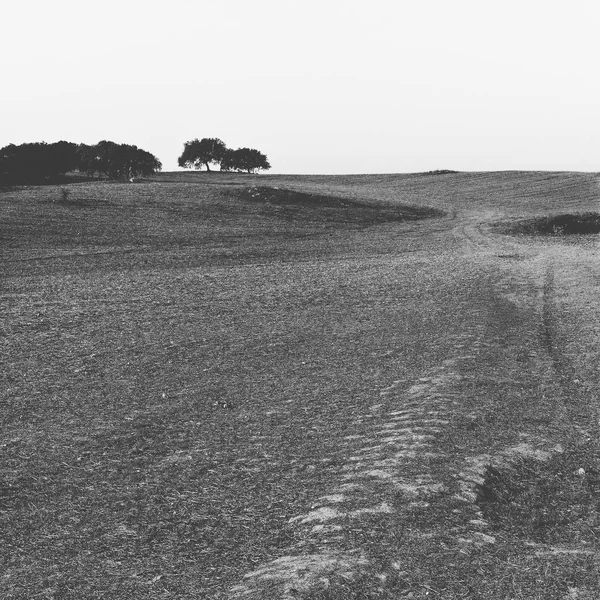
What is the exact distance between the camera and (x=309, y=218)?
3838 cm

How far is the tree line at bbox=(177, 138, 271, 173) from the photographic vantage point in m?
87.3

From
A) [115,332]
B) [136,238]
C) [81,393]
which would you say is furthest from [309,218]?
[81,393]

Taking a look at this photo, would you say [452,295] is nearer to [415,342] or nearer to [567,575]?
[415,342]

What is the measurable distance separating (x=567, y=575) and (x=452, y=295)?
12816mm

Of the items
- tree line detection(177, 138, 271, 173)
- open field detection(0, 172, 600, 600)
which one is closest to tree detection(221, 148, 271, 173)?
tree line detection(177, 138, 271, 173)

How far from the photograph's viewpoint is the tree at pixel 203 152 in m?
87.2

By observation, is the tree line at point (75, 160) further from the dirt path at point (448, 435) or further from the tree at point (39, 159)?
the dirt path at point (448, 435)

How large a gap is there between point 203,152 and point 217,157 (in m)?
1.98

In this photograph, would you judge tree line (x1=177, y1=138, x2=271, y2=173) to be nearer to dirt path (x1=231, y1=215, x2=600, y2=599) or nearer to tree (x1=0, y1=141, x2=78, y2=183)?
tree (x1=0, y1=141, x2=78, y2=183)

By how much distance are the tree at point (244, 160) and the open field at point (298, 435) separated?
225ft

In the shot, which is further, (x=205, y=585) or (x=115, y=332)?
(x=115, y=332)

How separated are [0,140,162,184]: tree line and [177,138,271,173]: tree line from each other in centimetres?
1543

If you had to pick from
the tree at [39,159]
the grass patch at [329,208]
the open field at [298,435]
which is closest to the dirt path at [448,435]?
the open field at [298,435]

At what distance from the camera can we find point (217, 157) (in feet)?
288
